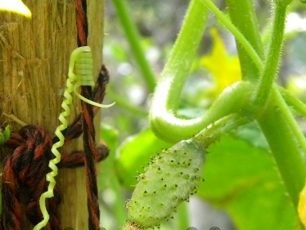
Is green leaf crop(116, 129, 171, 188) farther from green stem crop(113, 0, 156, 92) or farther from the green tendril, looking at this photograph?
the green tendril

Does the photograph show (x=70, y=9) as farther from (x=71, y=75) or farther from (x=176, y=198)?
(x=176, y=198)

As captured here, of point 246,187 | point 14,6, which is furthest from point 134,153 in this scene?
point 14,6

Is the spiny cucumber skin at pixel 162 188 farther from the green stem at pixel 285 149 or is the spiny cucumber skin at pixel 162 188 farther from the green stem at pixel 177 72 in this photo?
the green stem at pixel 285 149

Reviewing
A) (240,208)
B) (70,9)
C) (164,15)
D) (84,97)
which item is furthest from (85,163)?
(164,15)

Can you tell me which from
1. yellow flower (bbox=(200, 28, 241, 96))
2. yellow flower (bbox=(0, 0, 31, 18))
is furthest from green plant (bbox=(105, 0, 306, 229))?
yellow flower (bbox=(200, 28, 241, 96))

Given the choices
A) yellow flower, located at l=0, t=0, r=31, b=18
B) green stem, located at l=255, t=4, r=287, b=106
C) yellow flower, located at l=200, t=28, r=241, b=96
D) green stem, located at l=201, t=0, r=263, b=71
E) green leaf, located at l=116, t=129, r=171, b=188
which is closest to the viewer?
yellow flower, located at l=0, t=0, r=31, b=18

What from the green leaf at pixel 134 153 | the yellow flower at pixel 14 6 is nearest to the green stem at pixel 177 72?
the yellow flower at pixel 14 6

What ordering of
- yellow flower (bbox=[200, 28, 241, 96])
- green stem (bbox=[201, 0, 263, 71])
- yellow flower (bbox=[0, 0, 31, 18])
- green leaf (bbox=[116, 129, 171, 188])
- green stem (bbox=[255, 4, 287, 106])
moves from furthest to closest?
yellow flower (bbox=[200, 28, 241, 96])
green leaf (bbox=[116, 129, 171, 188])
green stem (bbox=[201, 0, 263, 71])
green stem (bbox=[255, 4, 287, 106])
yellow flower (bbox=[0, 0, 31, 18])
